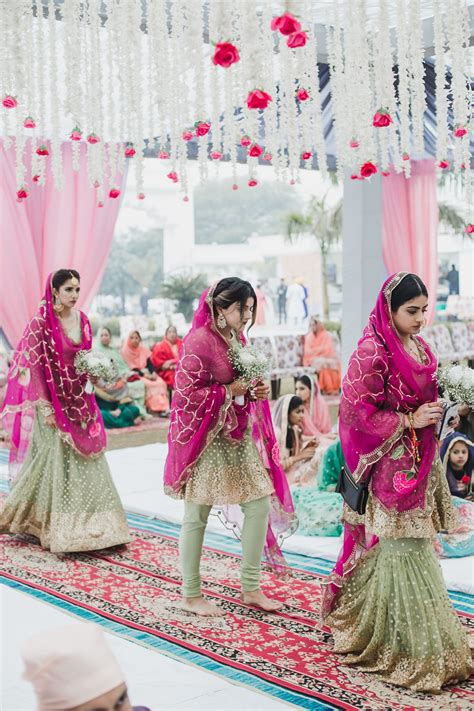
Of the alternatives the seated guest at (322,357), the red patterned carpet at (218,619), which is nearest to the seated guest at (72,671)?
the red patterned carpet at (218,619)

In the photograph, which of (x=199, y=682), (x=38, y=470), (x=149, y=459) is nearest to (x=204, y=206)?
(x=149, y=459)

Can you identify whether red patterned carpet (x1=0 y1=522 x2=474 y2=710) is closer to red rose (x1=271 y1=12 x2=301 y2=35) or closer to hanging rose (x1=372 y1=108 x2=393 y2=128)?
hanging rose (x1=372 y1=108 x2=393 y2=128)

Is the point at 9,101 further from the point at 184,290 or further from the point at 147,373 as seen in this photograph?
the point at 184,290

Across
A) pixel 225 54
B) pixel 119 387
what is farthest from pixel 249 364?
pixel 119 387

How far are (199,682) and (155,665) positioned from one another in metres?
0.21

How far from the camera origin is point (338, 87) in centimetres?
327

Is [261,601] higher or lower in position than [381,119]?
lower

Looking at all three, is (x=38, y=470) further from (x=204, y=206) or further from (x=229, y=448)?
(x=204, y=206)

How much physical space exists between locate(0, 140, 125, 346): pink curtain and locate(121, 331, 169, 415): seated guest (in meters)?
1.99

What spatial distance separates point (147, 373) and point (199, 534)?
5.96m

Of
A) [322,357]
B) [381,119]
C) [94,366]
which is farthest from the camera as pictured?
[322,357]

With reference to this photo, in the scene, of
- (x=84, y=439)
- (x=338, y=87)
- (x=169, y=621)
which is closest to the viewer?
(x=338, y=87)

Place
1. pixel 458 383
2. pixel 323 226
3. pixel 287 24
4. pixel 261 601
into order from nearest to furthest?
pixel 287 24 < pixel 458 383 < pixel 261 601 < pixel 323 226

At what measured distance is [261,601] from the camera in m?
3.66
